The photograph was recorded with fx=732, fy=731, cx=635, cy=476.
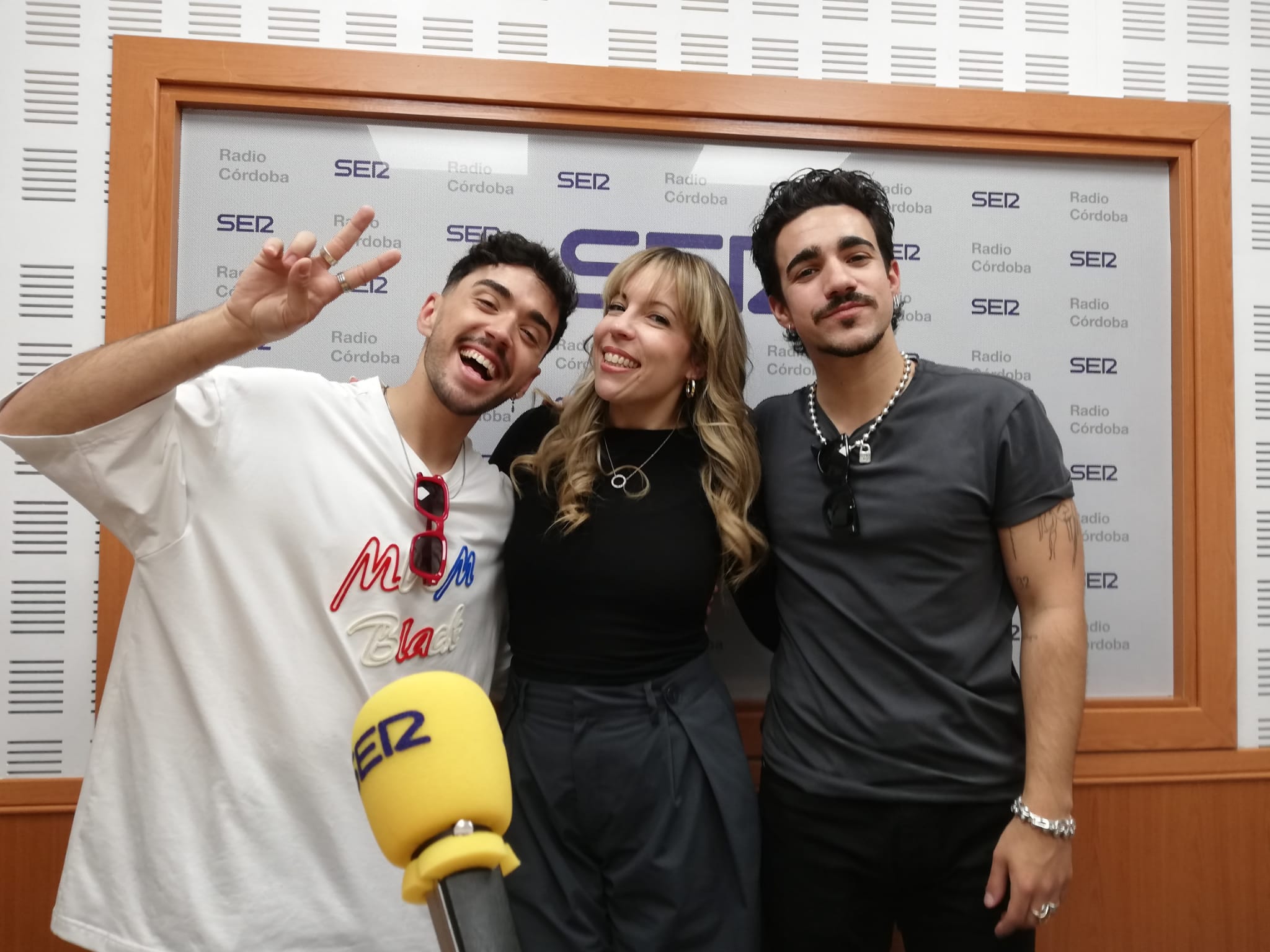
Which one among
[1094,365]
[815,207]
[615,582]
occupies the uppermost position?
[815,207]

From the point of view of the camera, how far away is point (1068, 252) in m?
1.97

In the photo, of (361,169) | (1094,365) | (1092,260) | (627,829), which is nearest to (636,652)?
(627,829)

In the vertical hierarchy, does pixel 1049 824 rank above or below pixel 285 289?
below

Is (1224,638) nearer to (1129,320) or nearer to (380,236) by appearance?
(1129,320)

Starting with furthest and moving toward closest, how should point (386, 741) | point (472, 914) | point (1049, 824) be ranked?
point (1049, 824) < point (386, 741) < point (472, 914)

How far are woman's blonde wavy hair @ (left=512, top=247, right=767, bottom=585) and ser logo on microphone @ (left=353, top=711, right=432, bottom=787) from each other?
684 mm

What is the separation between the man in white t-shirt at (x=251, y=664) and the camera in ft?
4.13

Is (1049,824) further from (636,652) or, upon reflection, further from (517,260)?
(517,260)

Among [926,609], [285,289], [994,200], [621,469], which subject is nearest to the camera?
[285,289]

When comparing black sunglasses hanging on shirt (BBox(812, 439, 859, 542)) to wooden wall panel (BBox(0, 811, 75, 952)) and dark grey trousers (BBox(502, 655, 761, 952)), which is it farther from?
wooden wall panel (BBox(0, 811, 75, 952))

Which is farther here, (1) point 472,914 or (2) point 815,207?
(2) point 815,207

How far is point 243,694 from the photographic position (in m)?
1.31

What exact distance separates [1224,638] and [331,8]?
2.77 m

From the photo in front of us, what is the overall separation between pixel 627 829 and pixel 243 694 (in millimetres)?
728
